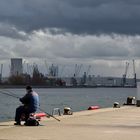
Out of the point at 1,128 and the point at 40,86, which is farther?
the point at 40,86

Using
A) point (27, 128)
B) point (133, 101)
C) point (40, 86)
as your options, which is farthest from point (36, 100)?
point (40, 86)

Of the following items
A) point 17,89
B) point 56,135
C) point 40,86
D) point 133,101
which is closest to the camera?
point 56,135

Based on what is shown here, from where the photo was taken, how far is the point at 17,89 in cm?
16675

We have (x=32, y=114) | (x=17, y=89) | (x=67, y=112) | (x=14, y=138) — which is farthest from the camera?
(x=17, y=89)

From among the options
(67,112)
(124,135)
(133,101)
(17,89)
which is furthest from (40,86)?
(124,135)

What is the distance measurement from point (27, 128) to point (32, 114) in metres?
1.57

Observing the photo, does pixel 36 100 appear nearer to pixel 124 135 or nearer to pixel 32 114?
pixel 32 114

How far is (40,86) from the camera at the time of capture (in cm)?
19238

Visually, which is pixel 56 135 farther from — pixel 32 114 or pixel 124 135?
pixel 32 114

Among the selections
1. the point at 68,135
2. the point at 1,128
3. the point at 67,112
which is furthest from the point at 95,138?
the point at 67,112

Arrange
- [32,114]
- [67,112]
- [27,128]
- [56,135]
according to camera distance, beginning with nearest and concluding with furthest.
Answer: [56,135], [27,128], [32,114], [67,112]

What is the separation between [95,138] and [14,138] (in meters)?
2.37

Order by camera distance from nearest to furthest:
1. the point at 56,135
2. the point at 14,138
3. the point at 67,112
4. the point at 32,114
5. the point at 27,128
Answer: the point at 14,138, the point at 56,135, the point at 27,128, the point at 32,114, the point at 67,112

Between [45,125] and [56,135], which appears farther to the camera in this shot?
[45,125]
